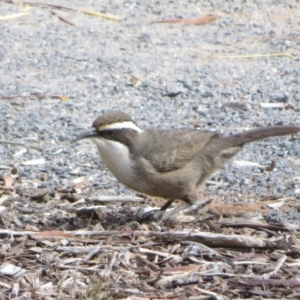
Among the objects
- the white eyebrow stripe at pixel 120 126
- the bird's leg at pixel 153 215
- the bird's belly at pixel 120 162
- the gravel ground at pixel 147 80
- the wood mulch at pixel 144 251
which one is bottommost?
the gravel ground at pixel 147 80

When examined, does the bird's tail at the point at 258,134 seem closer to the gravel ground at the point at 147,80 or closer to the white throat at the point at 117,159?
the gravel ground at the point at 147,80

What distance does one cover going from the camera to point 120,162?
27.1ft

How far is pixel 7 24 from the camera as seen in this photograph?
14844 mm

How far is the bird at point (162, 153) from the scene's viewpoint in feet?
27.2

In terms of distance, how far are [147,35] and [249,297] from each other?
8.59 metres

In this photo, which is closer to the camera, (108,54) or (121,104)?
(121,104)

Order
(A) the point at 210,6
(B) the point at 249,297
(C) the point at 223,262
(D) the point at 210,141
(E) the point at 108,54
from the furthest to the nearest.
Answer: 1. (A) the point at 210,6
2. (E) the point at 108,54
3. (D) the point at 210,141
4. (C) the point at 223,262
5. (B) the point at 249,297

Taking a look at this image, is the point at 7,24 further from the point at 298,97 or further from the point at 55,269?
the point at 55,269

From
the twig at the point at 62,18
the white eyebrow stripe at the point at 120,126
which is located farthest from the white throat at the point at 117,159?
the twig at the point at 62,18

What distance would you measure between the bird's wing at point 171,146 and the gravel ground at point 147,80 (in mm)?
621

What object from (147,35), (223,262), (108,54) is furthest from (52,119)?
(223,262)

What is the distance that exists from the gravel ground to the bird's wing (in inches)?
24.4

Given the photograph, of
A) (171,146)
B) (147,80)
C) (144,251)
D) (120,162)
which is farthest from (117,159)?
(147,80)

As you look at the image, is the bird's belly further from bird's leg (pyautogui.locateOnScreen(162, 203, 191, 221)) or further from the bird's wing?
bird's leg (pyautogui.locateOnScreen(162, 203, 191, 221))
